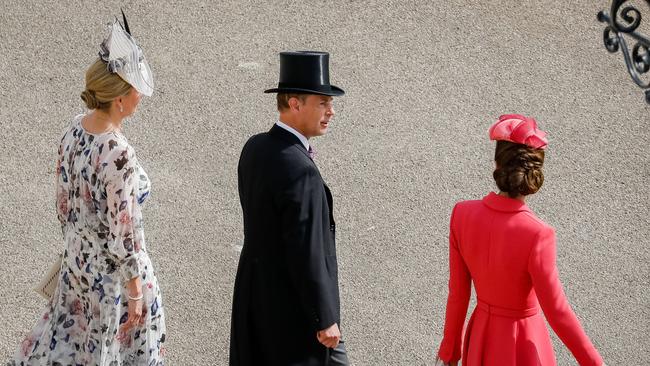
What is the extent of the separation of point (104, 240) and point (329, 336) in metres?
1.13

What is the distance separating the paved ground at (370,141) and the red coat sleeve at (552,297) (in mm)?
1742

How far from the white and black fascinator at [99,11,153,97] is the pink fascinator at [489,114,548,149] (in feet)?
5.27

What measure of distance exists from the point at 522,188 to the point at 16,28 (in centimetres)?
603

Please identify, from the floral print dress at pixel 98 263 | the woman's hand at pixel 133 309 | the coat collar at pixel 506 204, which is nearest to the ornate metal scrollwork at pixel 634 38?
the coat collar at pixel 506 204

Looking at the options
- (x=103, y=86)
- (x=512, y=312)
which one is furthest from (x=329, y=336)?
(x=103, y=86)

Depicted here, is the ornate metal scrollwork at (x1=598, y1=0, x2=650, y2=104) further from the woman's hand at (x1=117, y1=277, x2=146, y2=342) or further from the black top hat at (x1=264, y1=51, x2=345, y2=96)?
the woman's hand at (x1=117, y1=277, x2=146, y2=342)

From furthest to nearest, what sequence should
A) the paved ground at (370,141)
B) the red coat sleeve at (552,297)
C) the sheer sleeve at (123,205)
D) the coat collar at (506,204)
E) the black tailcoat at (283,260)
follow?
the paved ground at (370,141) < the sheer sleeve at (123,205) < the black tailcoat at (283,260) < the coat collar at (506,204) < the red coat sleeve at (552,297)

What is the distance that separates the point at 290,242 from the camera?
165 inches

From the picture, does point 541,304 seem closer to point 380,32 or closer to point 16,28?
point 380,32

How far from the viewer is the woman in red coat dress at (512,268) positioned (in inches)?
157

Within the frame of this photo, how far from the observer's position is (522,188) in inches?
159

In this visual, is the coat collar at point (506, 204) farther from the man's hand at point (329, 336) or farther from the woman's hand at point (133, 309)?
the woman's hand at point (133, 309)

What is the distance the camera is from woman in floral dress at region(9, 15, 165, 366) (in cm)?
439

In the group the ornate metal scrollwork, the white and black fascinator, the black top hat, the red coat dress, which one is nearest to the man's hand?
the red coat dress
